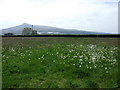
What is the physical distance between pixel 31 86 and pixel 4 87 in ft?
4.25

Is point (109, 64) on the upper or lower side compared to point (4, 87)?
upper

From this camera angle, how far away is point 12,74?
29.4 feet

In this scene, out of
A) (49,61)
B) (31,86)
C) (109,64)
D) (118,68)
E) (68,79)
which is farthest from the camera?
(49,61)

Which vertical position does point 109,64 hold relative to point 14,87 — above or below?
above

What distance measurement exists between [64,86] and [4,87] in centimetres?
285

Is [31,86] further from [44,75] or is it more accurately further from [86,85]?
[86,85]

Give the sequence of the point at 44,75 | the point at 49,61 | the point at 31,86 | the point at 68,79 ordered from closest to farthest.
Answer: the point at 31,86, the point at 68,79, the point at 44,75, the point at 49,61

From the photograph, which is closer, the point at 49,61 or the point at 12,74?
the point at 12,74

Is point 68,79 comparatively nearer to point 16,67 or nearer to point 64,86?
point 64,86

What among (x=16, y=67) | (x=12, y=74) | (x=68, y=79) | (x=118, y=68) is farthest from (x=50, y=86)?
(x=118, y=68)

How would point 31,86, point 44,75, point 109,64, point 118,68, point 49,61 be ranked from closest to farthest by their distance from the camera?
point 31,86 < point 44,75 < point 118,68 < point 109,64 < point 49,61

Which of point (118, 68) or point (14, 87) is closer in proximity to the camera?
point (14, 87)

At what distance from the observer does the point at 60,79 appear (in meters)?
8.16

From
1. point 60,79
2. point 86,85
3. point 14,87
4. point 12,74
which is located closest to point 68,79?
point 60,79
